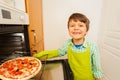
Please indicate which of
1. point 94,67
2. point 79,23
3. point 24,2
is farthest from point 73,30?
point 24,2

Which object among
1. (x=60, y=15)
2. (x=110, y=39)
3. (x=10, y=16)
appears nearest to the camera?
(x=10, y=16)

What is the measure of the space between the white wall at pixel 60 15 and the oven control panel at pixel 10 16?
60cm

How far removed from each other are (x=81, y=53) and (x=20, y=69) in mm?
451

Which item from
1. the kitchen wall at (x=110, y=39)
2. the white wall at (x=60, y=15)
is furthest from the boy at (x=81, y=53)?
the white wall at (x=60, y=15)

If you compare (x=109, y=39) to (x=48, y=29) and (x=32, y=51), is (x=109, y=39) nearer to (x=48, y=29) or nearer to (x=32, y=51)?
(x=48, y=29)

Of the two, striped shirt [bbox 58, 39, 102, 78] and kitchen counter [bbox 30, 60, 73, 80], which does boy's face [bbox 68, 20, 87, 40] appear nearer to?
striped shirt [bbox 58, 39, 102, 78]

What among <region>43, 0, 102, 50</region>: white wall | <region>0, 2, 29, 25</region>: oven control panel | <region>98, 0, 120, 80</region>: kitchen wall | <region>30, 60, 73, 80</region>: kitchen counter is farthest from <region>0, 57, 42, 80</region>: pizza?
<region>98, 0, 120, 80</region>: kitchen wall

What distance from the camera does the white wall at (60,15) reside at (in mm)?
1536

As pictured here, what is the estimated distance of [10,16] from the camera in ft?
2.34

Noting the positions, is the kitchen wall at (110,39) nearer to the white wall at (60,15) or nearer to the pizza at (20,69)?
the white wall at (60,15)

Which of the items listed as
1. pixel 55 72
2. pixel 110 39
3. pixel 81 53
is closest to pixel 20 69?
pixel 55 72

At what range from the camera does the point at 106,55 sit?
4.97 feet

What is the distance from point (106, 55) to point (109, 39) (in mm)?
214

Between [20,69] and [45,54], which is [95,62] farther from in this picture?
[20,69]
